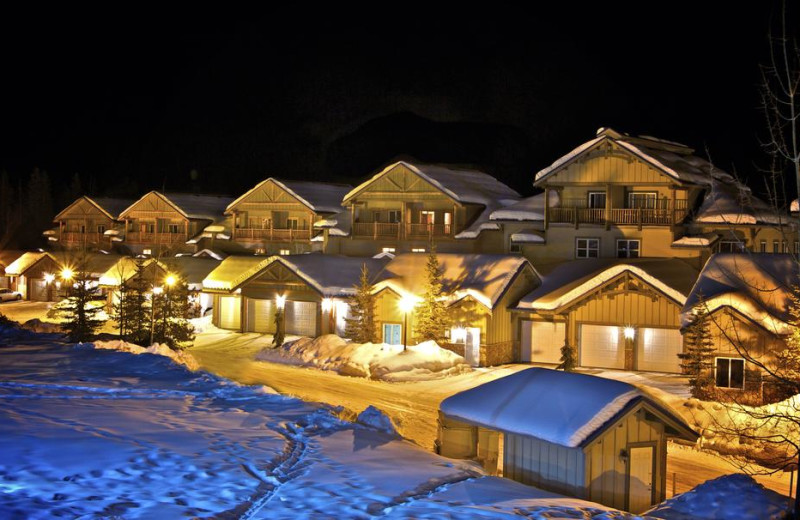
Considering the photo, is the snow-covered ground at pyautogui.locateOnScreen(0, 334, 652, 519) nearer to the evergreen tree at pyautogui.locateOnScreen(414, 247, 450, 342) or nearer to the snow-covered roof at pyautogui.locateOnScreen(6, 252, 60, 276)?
the evergreen tree at pyautogui.locateOnScreen(414, 247, 450, 342)

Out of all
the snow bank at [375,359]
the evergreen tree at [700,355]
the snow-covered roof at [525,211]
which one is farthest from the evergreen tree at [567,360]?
the snow-covered roof at [525,211]

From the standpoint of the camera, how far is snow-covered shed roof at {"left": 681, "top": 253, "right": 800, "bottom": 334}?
88.8 feet

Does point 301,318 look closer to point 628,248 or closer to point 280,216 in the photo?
point 628,248

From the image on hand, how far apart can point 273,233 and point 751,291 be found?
3520 cm

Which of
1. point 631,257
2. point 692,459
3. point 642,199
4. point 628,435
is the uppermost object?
point 642,199

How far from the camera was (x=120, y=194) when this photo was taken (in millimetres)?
108250

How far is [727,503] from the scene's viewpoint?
14.6 meters

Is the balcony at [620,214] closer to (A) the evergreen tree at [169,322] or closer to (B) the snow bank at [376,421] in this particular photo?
(A) the evergreen tree at [169,322]

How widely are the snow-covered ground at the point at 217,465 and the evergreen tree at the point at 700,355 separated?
1243cm

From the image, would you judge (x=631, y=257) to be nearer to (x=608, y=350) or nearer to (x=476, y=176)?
(x=608, y=350)

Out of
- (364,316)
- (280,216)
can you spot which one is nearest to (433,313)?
(364,316)

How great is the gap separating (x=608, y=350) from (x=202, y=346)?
18134 mm

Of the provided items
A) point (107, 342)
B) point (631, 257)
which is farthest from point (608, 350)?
point (107, 342)

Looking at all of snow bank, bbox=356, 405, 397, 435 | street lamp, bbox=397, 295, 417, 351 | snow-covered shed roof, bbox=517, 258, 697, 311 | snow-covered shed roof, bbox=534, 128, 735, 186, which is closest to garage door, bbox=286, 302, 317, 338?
street lamp, bbox=397, 295, 417, 351
